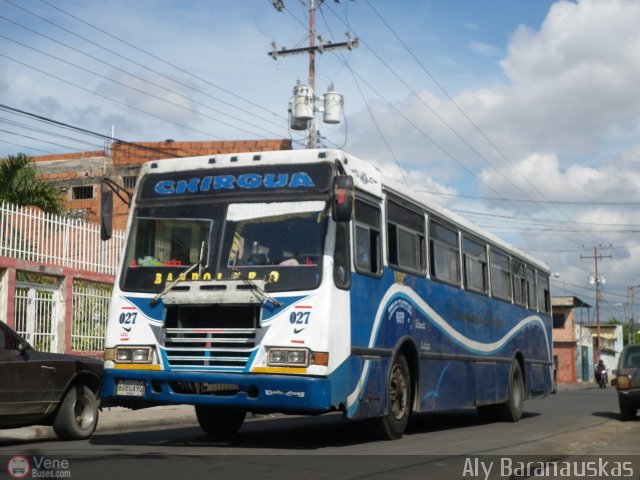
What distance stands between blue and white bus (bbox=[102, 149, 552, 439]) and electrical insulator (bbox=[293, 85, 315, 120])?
19219mm

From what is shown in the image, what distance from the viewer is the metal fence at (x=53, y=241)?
1775cm

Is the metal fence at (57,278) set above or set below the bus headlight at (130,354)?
above

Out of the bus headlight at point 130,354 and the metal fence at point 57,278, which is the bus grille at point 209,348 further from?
the metal fence at point 57,278

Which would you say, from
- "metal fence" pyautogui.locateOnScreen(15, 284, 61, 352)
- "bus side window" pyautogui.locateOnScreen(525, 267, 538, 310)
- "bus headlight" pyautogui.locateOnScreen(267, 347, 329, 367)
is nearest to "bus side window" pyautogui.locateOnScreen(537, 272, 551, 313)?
"bus side window" pyautogui.locateOnScreen(525, 267, 538, 310)

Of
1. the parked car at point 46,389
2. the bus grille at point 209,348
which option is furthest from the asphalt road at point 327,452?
the bus grille at point 209,348

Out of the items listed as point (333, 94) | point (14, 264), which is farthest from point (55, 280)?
point (333, 94)

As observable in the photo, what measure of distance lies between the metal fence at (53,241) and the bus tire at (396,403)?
9.08 m

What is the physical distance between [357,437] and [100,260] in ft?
32.8

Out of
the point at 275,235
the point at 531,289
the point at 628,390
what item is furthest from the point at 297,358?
the point at 531,289

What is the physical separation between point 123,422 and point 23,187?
441 inches

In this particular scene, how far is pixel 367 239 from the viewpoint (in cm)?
1101

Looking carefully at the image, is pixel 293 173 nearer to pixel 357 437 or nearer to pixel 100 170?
pixel 357 437

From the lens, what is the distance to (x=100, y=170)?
44.8 meters

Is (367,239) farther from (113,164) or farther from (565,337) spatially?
(565,337)
